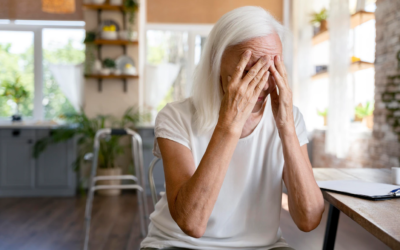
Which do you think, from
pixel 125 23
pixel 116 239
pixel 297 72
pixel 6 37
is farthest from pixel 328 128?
pixel 6 37

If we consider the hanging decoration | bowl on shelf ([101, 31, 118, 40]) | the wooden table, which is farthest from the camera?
the hanging decoration

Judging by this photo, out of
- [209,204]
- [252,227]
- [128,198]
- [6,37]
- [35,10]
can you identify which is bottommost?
[128,198]

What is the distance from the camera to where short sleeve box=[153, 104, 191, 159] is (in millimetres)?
1116

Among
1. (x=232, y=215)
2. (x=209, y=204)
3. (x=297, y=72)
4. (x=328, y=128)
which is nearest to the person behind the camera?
(x=209, y=204)

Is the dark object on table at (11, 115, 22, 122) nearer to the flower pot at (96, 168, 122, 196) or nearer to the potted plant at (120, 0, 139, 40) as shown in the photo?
the flower pot at (96, 168, 122, 196)

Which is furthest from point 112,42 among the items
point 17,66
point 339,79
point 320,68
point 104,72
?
point 339,79

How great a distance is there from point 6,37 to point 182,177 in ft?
17.3

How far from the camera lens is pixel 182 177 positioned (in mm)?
1033

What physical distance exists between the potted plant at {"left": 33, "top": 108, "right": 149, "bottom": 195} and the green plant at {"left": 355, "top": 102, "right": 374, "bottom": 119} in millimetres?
2601

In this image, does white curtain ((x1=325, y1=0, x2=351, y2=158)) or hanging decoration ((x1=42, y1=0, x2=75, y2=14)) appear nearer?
white curtain ((x1=325, y1=0, x2=351, y2=158))

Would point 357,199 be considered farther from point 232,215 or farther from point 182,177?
point 182,177

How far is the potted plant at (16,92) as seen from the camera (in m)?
5.17

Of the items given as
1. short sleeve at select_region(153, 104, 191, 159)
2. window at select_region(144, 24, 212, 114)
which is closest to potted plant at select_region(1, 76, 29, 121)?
window at select_region(144, 24, 212, 114)

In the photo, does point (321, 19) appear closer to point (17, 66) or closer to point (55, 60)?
point (55, 60)
